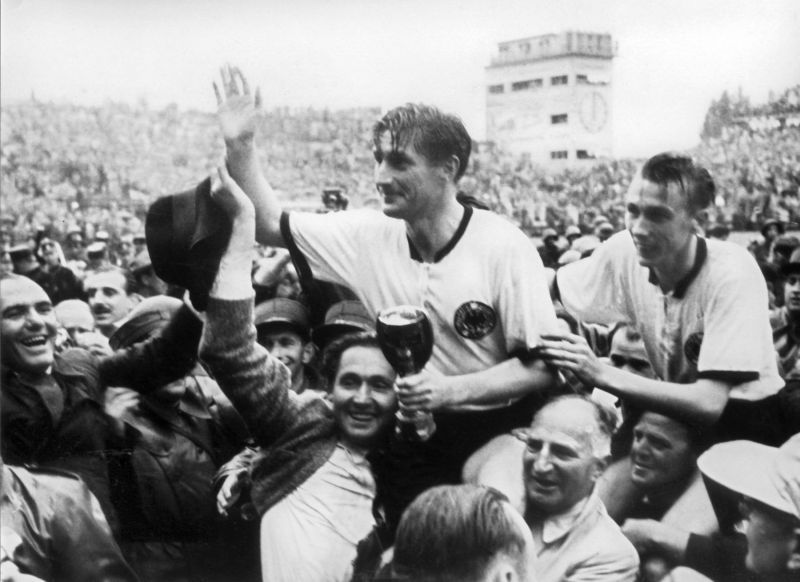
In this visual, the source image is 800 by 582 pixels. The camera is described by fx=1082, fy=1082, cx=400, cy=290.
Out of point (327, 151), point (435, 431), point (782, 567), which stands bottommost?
point (782, 567)

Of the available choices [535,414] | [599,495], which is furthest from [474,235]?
[599,495]

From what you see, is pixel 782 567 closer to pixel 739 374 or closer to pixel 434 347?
pixel 739 374

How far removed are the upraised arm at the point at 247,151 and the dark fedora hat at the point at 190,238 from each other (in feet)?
0.40

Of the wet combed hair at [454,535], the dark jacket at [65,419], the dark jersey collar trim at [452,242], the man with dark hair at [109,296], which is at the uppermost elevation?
the dark jersey collar trim at [452,242]

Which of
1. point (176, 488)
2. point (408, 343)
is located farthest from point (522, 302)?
point (176, 488)

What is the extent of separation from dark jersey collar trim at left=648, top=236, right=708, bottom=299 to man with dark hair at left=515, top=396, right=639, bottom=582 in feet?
1.59

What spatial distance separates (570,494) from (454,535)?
1.40 feet

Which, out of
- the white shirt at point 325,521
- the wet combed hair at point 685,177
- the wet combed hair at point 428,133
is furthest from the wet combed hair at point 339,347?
the wet combed hair at point 685,177

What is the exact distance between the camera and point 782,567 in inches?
147

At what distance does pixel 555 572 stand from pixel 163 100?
88.2 inches

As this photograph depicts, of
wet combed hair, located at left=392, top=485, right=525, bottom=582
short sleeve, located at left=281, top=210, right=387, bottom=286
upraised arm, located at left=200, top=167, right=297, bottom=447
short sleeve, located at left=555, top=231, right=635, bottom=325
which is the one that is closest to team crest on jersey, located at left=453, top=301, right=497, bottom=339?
short sleeve, located at left=555, top=231, right=635, bottom=325

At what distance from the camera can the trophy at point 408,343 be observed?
3732 mm

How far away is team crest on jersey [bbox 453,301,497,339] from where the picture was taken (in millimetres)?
3770

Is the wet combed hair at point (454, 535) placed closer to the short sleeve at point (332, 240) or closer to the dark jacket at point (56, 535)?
the short sleeve at point (332, 240)
